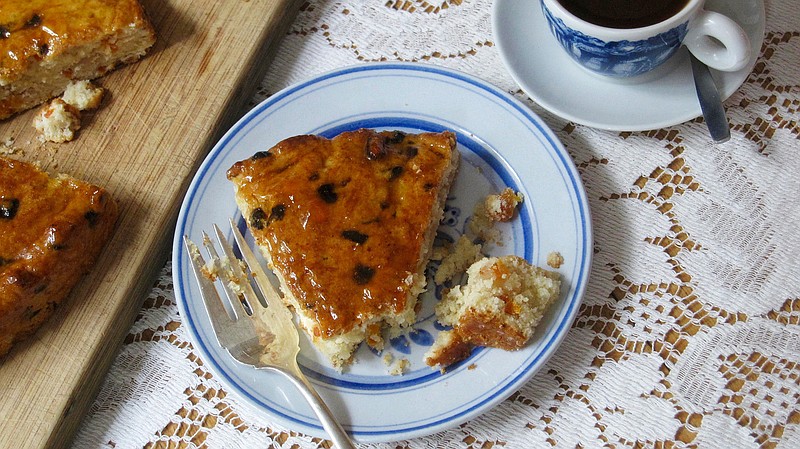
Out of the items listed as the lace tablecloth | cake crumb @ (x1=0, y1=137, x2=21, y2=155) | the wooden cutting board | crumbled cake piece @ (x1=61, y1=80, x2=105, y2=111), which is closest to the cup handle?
the lace tablecloth

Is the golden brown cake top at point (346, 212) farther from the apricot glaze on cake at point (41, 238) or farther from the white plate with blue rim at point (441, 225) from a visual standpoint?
the apricot glaze on cake at point (41, 238)

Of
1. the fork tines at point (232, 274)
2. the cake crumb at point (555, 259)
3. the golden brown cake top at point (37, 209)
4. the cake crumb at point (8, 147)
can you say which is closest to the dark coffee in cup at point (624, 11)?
the cake crumb at point (555, 259)

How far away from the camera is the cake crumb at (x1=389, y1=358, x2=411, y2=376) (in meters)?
2.38

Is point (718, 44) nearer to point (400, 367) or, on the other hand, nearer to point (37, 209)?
point (400, 367)

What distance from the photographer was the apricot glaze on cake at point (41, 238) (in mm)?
2541

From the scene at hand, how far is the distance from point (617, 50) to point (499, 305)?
878mm

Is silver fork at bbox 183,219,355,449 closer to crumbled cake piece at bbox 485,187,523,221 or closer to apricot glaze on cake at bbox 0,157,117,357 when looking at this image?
apricot glaze on cake at bbox 0,157,117,357

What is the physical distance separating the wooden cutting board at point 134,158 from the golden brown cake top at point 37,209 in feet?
0.42

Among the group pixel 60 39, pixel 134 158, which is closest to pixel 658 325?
pixel 134 158

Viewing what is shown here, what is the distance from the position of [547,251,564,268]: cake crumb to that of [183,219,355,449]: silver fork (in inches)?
32.2

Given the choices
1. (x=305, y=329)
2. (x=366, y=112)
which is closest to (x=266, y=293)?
(x=305, y=329)

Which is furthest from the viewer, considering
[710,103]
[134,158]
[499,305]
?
[134,158]

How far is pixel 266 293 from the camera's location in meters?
2.52

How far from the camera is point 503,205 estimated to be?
2.47 meters
